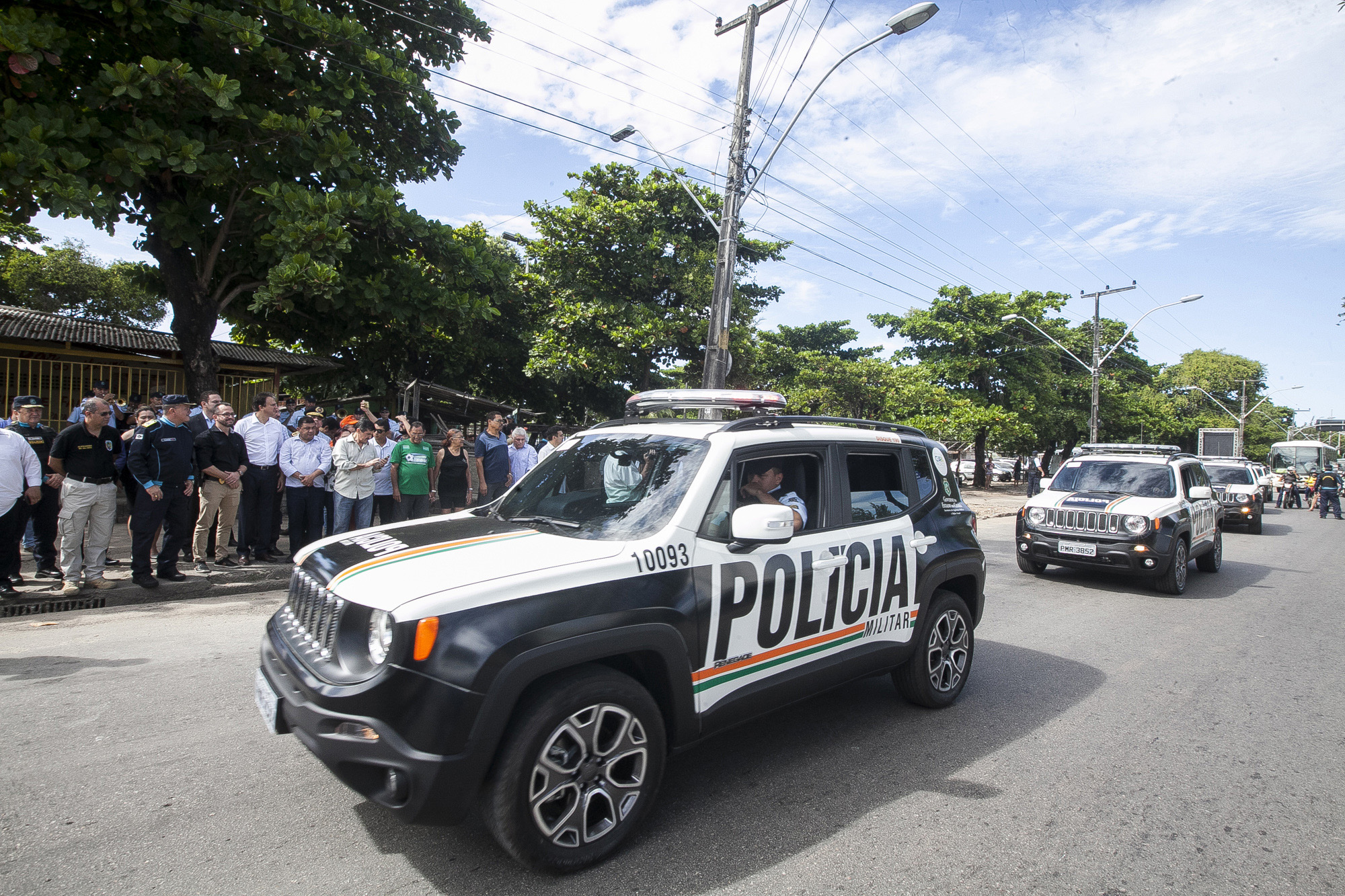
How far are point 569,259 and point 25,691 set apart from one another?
20393 mm

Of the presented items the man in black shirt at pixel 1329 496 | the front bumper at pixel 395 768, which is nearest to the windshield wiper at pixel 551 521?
the front bumper at pixel 395 768

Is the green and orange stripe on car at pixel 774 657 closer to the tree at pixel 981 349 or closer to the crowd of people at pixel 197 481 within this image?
the crowd of people at pixel 197 481

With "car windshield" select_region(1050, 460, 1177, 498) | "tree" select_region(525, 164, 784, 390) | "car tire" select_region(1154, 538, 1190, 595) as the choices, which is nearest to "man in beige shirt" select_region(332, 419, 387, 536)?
"car windshield" select_region(1050, 460, 1177, 498)

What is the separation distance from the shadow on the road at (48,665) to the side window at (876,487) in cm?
→ 494

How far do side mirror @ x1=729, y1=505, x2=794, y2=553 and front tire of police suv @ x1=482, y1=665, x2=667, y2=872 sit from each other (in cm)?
78

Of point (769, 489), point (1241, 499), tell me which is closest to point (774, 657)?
point (769, 489)

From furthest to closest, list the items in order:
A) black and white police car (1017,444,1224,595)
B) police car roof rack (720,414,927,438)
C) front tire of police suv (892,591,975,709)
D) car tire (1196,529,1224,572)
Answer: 1. car tire (1196,529,1224,572)
2. black and white police car (1017,444,1224,595)
3. front tire of police suv (892,591,975,709)
4. police car roof rack (720,414,927,438)

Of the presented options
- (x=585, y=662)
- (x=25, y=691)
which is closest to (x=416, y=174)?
(x=25, y=691)

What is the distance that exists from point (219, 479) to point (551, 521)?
21.3ft

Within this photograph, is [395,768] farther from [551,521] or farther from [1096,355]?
[1096,355]

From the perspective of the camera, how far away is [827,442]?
4129 millimetres

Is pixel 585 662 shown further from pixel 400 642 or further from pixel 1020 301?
pixel 1020 301

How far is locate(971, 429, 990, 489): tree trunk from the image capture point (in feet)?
104

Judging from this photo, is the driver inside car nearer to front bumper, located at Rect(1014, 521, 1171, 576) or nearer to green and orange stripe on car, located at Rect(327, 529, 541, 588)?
green and orange stripe on car, located at Rect(327, 529, 541, 588)
